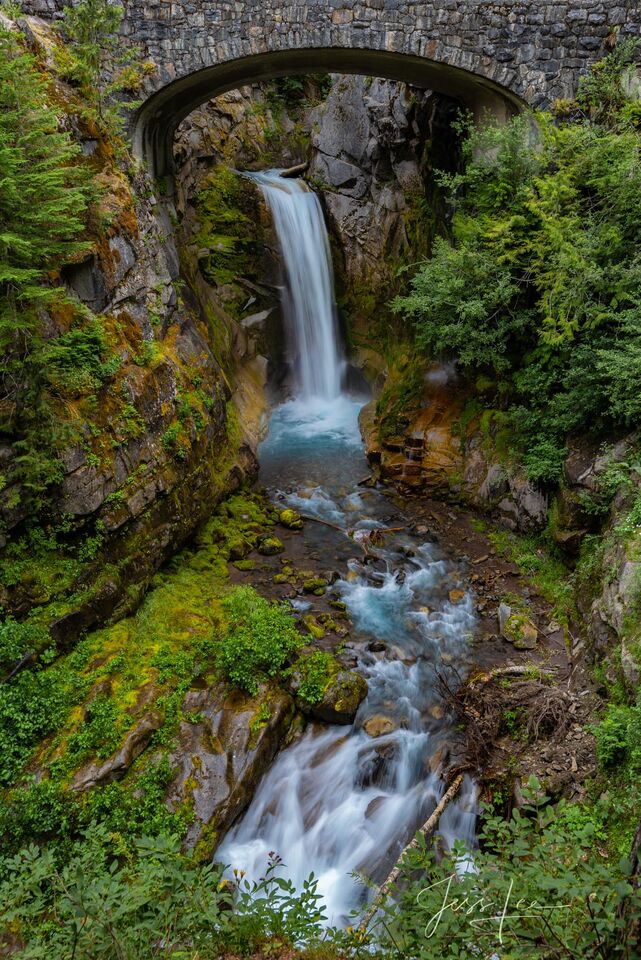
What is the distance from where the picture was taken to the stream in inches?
227

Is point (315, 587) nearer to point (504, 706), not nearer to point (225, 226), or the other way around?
point (504, 706)

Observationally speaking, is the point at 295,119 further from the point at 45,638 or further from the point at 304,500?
the point at 45,638

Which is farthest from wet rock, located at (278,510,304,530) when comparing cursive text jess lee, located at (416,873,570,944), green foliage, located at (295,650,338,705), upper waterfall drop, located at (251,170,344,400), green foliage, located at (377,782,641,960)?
cursive text jess lee, located at (416,873,570,944)

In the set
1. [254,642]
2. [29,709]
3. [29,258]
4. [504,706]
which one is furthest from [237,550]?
[29,258]

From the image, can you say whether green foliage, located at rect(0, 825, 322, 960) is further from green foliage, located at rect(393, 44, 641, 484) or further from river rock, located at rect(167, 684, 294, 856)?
green foliage, located at rect(393, 44, 641, 484)

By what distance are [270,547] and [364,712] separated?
139 inches

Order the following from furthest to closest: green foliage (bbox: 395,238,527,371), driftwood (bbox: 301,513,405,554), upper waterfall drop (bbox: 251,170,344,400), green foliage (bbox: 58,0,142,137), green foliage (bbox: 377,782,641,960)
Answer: upper waterfall drop (bbox: 251,170,344,400)
driftwood (bbox: 301,513,405,554)
green foliage (bbox: 395,238,527,371)
green foliage (bbox: 58,0,142,137)
green foliage (bbox: 377,782,641,960)

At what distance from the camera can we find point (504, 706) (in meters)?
6.44

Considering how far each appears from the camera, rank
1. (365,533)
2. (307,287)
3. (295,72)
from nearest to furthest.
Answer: (365,533) < (295,72) < (307,287)

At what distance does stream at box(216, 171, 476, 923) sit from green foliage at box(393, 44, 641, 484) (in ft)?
9.10

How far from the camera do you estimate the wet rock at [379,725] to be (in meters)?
6.69

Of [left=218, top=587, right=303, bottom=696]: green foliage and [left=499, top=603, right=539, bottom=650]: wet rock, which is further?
[left=499, top=603, right=539, bottom=650]: wet rock

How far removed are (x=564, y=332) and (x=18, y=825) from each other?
28.9 feet

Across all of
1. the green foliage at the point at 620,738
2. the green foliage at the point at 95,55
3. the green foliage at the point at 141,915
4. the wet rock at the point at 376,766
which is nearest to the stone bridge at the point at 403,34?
the green foliage at the point at 95,55
